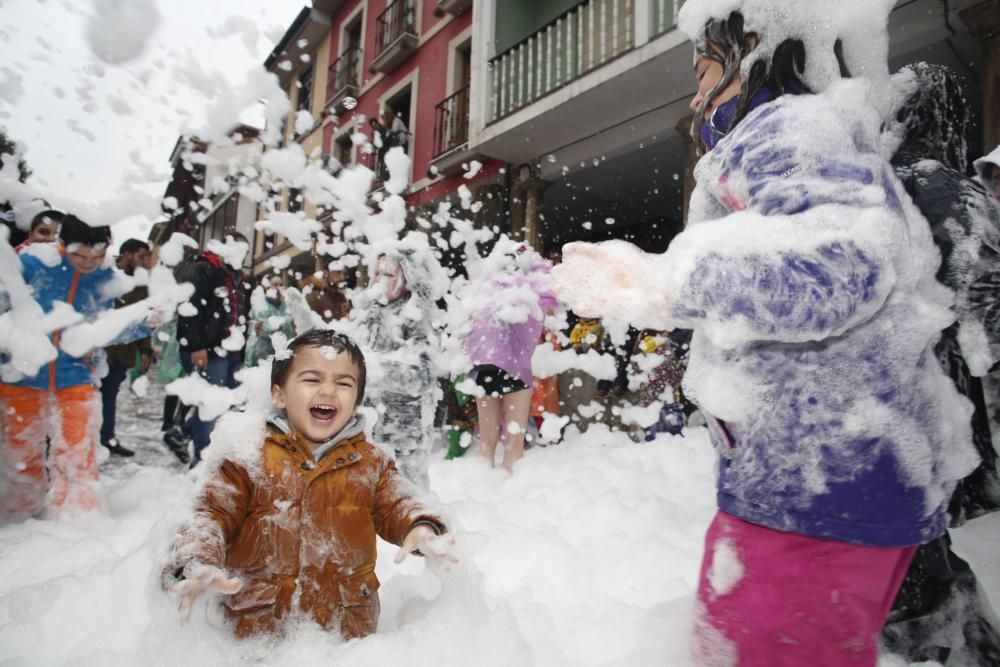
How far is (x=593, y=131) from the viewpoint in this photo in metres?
7.78

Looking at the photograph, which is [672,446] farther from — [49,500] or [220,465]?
[49,500]

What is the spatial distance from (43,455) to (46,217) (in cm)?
139

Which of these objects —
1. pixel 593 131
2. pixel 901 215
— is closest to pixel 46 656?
pixel 901 215

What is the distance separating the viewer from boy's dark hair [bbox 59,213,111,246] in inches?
129

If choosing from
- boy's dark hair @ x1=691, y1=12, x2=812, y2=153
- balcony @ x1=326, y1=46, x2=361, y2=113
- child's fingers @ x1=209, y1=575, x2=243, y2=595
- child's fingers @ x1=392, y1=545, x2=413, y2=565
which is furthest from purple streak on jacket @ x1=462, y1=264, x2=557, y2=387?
balcony @ x1=326, y1=46, x2=361, y2=113

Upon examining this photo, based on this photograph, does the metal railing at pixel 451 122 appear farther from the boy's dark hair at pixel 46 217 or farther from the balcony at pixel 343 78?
the boy's dark hair at pixel 46 217

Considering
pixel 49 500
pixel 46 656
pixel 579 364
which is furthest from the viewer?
pixel 579 364

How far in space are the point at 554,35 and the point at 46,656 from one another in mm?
8492

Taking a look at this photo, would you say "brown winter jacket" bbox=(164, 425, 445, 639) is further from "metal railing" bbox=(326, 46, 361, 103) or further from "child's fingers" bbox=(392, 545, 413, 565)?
"metal railing" bbox=(326, 46, 361, 103)

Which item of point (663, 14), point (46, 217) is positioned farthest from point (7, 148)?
point (663, 14)

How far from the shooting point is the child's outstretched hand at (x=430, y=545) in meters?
1.57

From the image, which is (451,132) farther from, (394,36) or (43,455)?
(43,455)

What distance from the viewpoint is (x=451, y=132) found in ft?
35.4

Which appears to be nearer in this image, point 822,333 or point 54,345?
point 822,333
